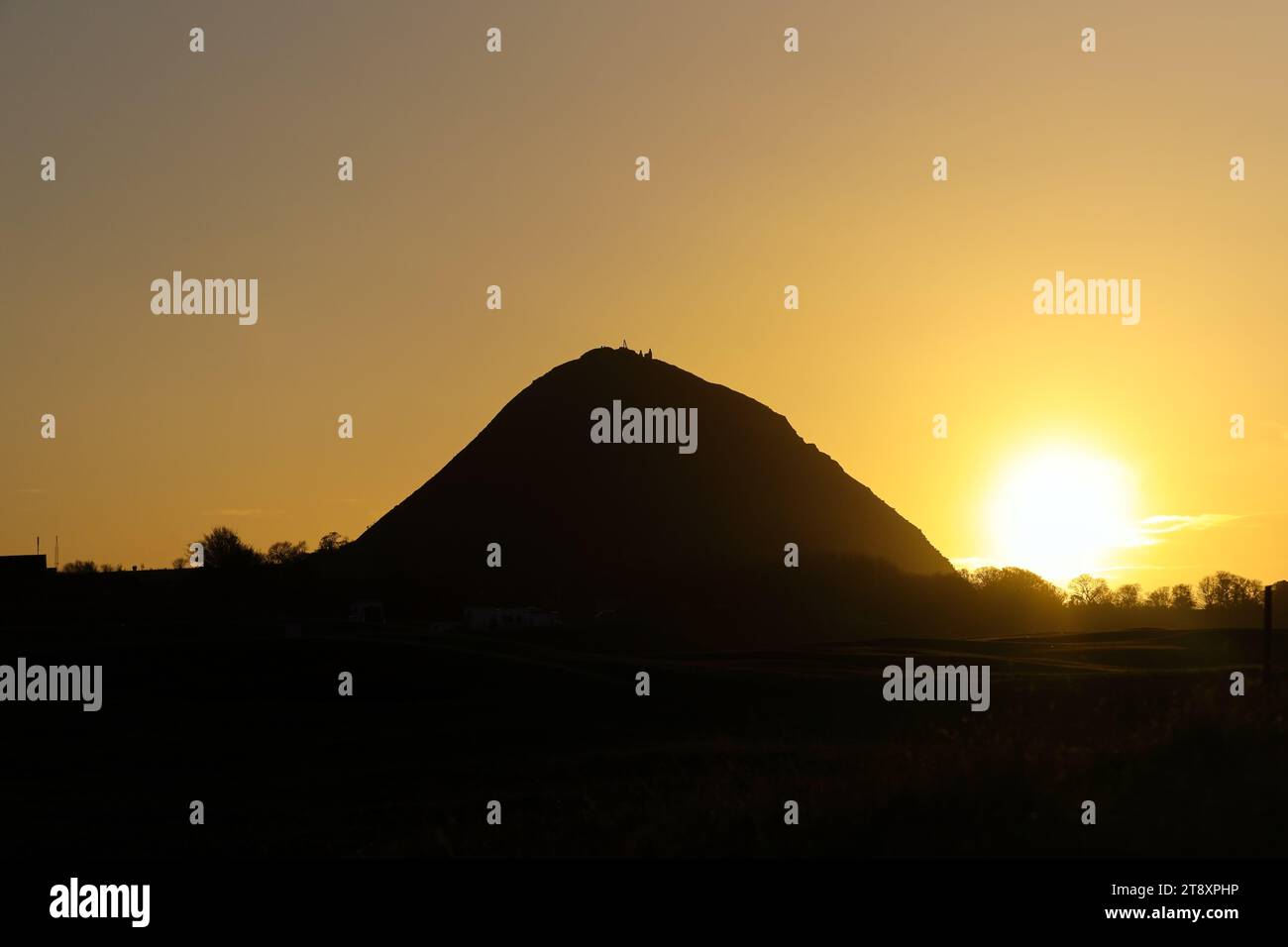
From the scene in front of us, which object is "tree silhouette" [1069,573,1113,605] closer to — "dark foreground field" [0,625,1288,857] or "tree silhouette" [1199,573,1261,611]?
"tree silhouette" [1199,573,1261,611]

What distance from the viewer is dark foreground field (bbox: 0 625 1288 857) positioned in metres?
15.4

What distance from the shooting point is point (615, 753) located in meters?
38.5

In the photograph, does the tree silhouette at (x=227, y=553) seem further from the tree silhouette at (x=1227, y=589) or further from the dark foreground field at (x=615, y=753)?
the tree silhouette at (x=1227, y=589)

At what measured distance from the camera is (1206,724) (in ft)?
62.4

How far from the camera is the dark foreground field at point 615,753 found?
1541 centimetres

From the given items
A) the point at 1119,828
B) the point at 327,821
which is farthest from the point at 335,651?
the point at 1119,828

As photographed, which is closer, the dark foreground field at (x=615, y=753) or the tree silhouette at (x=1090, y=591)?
the dark foreground field at (x=615, y=753)

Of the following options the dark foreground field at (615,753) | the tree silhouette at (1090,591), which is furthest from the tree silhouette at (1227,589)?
the dark foreground field at (615,753)

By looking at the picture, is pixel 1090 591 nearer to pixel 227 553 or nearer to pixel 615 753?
pixel 227 553

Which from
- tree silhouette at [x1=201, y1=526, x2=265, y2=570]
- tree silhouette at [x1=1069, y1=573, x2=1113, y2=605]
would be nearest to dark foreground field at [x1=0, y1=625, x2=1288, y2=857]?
tree silhouette at [x1=201, y1=526, x2=265, y2=570]

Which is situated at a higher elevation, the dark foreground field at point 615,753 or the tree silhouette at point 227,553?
→ the tree silhouette at point 227,553
